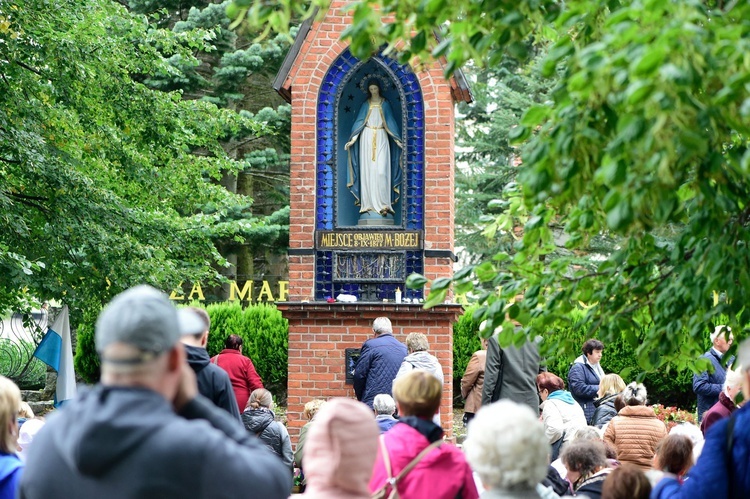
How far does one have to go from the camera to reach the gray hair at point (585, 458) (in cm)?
658

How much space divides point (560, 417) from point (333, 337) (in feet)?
12.2

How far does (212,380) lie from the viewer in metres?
5.82

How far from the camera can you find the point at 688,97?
3.43 meters

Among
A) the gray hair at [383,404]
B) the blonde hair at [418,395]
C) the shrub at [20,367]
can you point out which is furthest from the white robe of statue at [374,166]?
the shrub at [20,367]

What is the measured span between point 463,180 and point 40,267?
16.3 m

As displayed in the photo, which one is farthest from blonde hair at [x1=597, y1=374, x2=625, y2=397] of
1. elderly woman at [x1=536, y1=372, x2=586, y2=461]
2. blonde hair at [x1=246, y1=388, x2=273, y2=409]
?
blonde hair at [x1=246, y1=388, x2=273, y2=409]

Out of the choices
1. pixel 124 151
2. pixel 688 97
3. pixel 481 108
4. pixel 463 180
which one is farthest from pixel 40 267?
pixel 481 108

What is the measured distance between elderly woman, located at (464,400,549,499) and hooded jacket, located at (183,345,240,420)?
86.5 inches

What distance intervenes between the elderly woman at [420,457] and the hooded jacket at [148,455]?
1.82 m

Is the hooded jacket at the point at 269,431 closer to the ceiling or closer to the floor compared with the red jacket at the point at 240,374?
closer to the floor

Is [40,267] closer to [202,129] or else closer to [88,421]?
[202,129]

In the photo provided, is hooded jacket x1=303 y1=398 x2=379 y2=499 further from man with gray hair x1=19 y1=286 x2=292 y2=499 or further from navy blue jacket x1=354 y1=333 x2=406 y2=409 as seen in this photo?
navy blue jacket x1=354 y1=333 x2=406 y2=409

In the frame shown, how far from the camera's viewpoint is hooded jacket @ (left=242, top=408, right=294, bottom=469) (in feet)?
32.0

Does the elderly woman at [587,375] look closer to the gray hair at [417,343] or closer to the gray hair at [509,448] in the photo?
the gray hair at [417,343]
